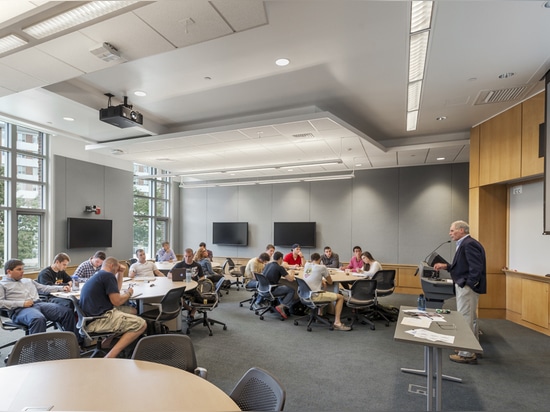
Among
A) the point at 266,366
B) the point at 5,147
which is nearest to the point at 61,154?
the point at 5,147

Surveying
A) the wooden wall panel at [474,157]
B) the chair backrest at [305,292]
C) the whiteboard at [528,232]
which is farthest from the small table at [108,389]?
the wooden wall panel at [474,157]

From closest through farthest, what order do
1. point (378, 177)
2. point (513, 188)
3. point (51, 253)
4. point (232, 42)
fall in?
point (232, 42) < point (513, 188) < point (51, 253) < point (378, 177)

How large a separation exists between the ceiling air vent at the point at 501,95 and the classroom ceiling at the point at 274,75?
0.03m

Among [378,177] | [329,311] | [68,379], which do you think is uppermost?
[378,177]

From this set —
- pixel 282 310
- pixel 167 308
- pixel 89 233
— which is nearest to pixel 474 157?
pixel 282 310

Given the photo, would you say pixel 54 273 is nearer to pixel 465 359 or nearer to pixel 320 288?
pixel 320 288

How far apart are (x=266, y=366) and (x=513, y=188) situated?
18.4ft

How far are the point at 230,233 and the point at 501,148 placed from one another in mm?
8102

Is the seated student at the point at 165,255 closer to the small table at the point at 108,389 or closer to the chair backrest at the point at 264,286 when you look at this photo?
the chair backrest at the point at 264,286

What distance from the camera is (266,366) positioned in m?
3.83

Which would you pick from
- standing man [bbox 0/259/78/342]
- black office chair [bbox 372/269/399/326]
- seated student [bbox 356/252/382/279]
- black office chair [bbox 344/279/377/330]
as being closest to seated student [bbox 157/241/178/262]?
standing man [bbox 0/259/78/342]

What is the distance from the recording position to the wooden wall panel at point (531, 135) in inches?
188

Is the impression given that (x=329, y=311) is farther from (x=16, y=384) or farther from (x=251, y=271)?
(x=16, y=384)

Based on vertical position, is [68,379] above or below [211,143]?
below
